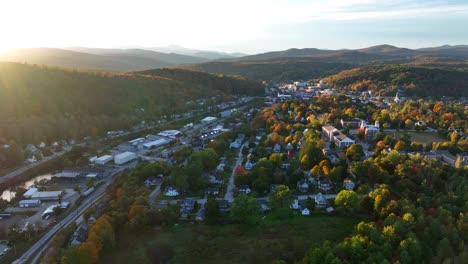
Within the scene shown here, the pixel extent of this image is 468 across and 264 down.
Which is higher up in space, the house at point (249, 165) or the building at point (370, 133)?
the building at point (370, 133)

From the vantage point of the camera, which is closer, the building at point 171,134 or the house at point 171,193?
the house at point 171,193

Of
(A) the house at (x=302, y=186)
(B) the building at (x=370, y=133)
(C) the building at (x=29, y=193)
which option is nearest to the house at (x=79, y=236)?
(C) the building at (x=29, y=193)

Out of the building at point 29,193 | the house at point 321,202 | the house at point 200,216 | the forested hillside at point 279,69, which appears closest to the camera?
→ the house at point 200,216

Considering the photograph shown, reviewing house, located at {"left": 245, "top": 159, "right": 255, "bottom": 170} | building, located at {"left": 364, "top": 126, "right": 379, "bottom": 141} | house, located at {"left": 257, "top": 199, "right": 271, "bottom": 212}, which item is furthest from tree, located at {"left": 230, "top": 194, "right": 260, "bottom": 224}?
building, located at {"left": 364, "top": 126, "right": 379, "bottom": 141}

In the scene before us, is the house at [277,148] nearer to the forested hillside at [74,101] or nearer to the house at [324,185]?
the house at [324,185]

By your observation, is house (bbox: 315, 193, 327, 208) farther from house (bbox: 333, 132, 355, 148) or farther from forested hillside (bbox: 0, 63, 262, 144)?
forested hillside (bbox: 0, 63, 262, 144)

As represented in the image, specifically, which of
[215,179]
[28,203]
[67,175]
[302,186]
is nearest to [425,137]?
[302,186]

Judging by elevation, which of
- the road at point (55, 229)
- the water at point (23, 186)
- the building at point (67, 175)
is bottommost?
the water at point (23, 186)

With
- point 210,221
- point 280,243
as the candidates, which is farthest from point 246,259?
point 210,221
